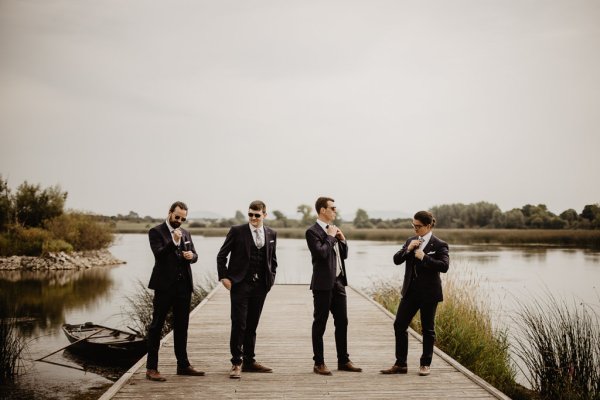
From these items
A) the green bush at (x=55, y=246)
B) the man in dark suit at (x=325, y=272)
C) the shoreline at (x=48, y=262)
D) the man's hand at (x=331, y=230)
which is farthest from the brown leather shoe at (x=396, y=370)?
the green bush at (x=55, y=246)

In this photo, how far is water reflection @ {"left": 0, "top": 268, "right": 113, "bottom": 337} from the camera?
14250 mm

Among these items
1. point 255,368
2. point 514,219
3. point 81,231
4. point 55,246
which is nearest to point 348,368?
point 255,368

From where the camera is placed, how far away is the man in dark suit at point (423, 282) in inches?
203

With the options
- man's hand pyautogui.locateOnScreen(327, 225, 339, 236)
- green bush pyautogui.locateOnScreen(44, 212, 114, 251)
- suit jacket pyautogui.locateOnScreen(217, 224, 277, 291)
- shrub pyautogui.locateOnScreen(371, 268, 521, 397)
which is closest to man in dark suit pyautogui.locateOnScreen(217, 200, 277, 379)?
suit jacket pyautogui.locateOnScreen(217, 224, 277, 291)

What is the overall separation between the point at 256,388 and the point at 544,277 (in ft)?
67.7

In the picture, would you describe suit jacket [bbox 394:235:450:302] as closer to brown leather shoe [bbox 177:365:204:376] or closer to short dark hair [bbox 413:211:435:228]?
short dark hair [bbox 413:211:435:228]

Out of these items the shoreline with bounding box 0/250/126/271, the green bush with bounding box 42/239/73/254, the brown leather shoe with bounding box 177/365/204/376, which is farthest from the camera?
the green bush with bounding box 42/239/73/254

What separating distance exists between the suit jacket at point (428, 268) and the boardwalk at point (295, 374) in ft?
3.02

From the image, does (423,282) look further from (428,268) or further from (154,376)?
(154,376)

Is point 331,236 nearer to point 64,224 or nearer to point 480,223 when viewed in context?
point 64,224

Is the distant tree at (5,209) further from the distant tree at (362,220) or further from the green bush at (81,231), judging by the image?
the distant tree at (362,220)

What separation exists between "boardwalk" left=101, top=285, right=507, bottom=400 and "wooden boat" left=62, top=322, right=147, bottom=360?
1690 millimetres

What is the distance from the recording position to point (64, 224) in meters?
31.4

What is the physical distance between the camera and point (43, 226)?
3256 cm
